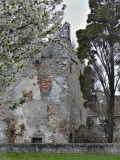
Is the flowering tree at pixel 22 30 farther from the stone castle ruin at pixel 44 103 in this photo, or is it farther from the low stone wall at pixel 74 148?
the stone castle ruin at pixel 44 103

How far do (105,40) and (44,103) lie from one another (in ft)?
17.4

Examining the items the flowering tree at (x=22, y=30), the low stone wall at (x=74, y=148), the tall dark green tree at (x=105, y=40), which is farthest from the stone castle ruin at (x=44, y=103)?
the flowering tree at (x=22, y=30)

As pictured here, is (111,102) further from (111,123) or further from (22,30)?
(22,30)

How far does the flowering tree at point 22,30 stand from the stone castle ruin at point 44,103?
59.1 ft

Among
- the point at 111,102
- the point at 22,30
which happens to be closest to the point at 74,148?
the point at 111,102

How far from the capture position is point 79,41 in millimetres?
25703

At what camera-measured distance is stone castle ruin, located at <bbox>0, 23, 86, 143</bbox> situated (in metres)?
25.9

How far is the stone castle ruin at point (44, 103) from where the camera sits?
25906 mm

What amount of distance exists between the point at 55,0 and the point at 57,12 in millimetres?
224

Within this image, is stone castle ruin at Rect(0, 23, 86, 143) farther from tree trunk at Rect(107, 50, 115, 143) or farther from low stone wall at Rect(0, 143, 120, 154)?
low stone wall at Rect(0, 143, 120, 154)

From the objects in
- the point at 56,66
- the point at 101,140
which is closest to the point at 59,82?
the point at 56,66

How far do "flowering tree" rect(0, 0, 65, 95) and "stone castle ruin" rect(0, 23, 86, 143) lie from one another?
1800 cm

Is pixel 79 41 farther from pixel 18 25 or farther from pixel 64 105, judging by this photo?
pixel 18 25

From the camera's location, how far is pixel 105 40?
24.8 meters
